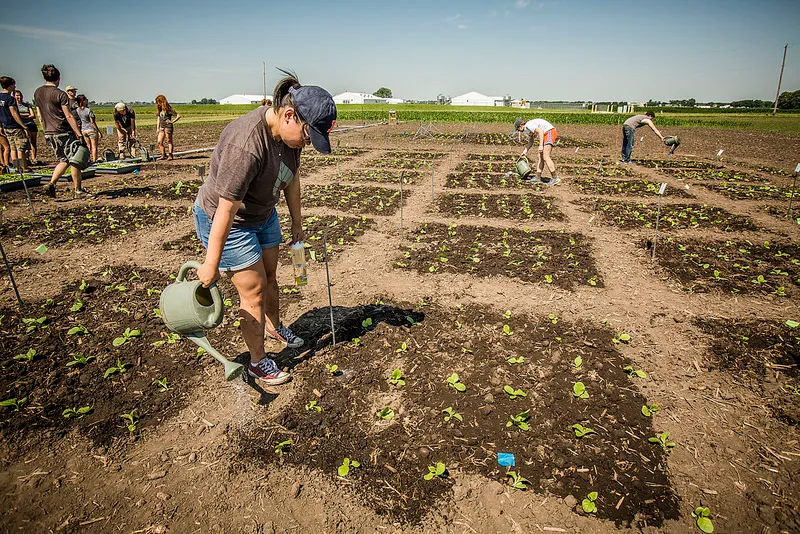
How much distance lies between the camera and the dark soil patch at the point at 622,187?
10500 millimetres

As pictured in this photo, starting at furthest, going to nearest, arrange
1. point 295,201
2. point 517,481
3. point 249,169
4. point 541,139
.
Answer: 1. point 541,139
2. point 295,201
3. point 517,481
4. point 249,169

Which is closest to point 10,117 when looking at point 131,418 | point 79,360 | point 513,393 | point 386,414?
point 79,360

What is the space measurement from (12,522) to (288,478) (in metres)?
1.54

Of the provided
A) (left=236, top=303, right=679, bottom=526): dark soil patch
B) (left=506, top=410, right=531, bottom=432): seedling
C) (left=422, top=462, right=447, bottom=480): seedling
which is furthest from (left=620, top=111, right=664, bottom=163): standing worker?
(left=422, top=462, right=447, bottom=480): seedling

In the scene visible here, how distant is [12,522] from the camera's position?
235 cm

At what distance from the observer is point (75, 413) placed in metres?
3.16

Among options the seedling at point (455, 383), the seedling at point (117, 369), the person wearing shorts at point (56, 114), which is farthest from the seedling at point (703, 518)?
the person wearing shorts at point (56, 114)

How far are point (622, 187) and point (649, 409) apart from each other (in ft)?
30.9

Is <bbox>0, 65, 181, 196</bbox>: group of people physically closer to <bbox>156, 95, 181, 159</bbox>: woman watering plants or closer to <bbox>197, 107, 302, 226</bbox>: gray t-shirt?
<bbox>156, 95, 181, 159</bbox>: woman watering plants

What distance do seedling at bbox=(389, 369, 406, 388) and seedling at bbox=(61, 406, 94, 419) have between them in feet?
7.85

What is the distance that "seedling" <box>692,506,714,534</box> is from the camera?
2.34m

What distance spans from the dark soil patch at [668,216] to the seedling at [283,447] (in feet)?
24.4

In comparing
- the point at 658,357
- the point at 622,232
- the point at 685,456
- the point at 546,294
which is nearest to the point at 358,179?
the point at 622,232

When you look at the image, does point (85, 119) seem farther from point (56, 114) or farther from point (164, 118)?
point (56, 114)
